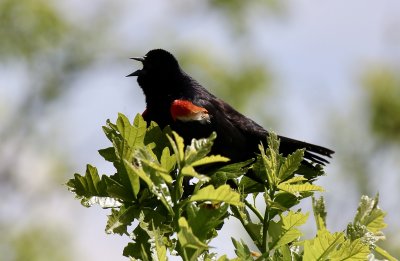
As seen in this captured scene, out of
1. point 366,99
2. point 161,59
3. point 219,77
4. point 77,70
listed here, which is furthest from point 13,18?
point 161,59

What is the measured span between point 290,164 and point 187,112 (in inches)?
44.5

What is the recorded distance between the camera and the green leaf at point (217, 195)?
1.52 meters

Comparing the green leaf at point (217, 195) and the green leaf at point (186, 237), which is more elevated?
the green leaf at point (217, 195)

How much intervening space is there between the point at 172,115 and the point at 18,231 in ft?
45.4

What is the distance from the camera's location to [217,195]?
1.53 metres

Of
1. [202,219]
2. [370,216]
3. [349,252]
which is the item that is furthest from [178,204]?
[370,216]

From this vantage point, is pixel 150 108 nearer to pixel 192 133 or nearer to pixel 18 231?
pixel 192 133

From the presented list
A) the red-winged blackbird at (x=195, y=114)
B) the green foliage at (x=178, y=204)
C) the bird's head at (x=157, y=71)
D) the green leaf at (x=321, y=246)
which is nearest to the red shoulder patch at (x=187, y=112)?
the red-winged blackbird at (x=195, y=114)

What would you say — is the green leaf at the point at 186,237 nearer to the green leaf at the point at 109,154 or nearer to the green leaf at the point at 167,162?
the green leaf at the point at 167,162

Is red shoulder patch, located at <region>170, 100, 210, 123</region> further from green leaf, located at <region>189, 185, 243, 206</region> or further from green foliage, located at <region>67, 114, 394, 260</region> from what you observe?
green leaf, located at <region>189, 185, 243, 206</region>

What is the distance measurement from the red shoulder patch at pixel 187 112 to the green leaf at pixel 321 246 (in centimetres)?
123

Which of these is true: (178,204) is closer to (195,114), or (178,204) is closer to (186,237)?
(186,237)

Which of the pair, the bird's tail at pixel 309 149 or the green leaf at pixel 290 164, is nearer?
the green leaf at pixel 290 164

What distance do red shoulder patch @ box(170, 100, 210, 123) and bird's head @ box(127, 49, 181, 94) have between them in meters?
0.49
